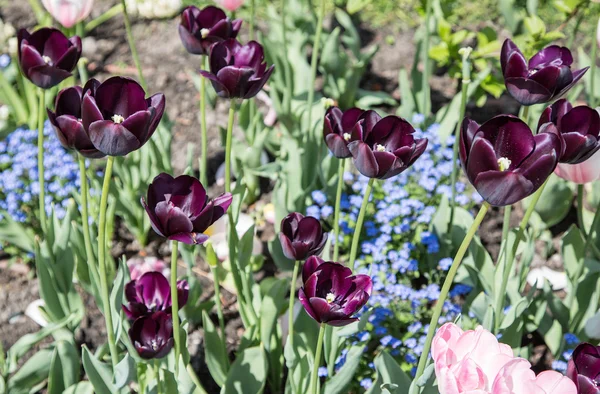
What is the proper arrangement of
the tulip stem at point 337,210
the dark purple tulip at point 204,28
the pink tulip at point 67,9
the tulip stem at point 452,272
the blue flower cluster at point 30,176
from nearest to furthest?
1. the tulip stem at point 452,272
2. the tulip stem at point 337,210
3. the dark purple tulip at point 204,28
4. the pink tulip at point 67,9
5. the blue flower cluster at point 30,176

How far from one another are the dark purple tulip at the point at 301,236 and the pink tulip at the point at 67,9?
1.06 metres

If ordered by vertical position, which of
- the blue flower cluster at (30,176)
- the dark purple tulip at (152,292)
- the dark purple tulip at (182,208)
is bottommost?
the blue flower cluster at (30,176)

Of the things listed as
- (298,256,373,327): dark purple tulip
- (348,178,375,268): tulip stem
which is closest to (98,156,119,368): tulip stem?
(298,256,373,327): dark purple tulip

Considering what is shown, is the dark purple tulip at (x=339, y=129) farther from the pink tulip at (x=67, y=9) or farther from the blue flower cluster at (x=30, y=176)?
the blue flower cluster at (x=30, y=176)

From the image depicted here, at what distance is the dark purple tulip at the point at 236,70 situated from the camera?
1548 mm

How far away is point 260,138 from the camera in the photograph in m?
2.46

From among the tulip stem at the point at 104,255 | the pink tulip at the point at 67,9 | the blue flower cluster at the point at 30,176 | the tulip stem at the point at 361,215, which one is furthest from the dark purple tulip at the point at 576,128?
the blue flower cluster at the point at 30,176

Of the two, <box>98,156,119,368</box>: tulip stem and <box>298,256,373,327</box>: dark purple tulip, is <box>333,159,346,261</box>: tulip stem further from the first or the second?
<box>98,156,119,368</box>: tulip stem

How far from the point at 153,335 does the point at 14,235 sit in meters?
0.95

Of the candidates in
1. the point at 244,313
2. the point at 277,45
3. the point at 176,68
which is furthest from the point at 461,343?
the point at 176,68

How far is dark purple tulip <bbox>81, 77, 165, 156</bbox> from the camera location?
4.02 feet

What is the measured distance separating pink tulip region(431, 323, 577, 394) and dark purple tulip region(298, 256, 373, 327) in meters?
0.18

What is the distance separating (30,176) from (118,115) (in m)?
1.29

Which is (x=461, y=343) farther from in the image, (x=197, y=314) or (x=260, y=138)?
(x=260, y=138)
